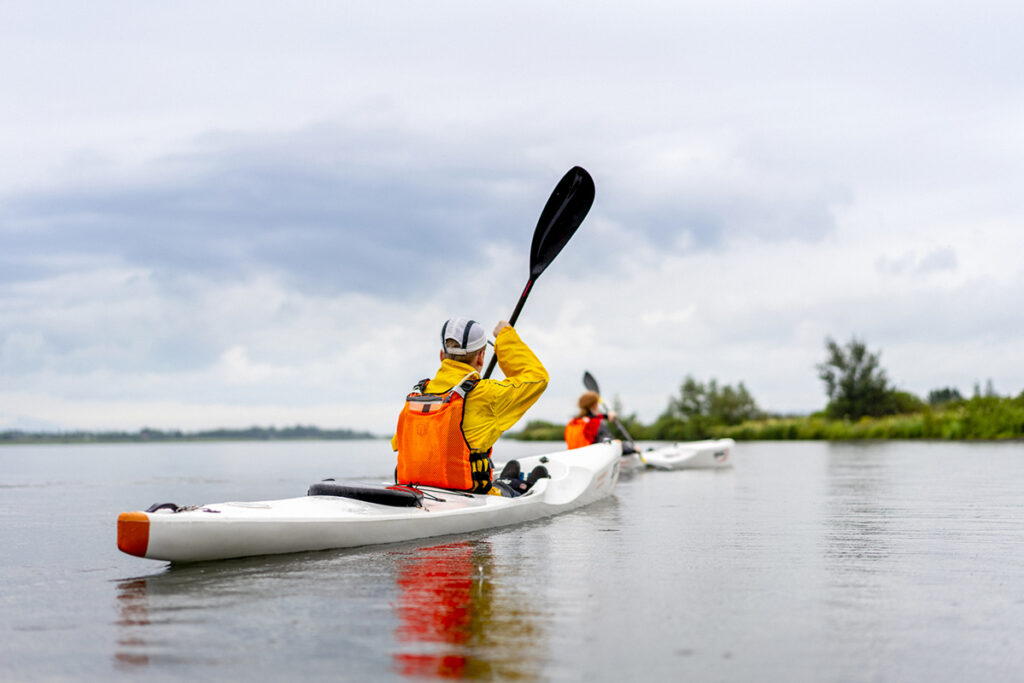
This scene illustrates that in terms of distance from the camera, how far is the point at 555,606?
4223 millimetres

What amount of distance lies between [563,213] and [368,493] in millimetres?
4548

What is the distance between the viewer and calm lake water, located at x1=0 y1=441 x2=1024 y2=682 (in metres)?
3.24

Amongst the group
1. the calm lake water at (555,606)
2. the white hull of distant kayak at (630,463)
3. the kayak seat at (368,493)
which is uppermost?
the kayak seat at (368,493)

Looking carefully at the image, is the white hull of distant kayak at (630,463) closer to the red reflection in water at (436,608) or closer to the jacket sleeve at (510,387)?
the jacket sleeve at (510,387)

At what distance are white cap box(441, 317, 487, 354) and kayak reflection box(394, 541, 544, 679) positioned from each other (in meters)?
1.79

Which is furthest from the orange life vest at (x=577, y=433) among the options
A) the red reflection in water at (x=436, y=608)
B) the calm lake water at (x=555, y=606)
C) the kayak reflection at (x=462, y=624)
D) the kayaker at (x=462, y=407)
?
the kayak reflection at (x=462, y=624)

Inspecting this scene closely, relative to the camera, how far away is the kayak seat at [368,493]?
636 centimetres

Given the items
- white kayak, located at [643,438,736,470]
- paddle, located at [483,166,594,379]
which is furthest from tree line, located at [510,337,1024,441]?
paddle, located at [483,166,594,379]

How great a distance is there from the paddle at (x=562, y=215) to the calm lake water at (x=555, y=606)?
2952 mm

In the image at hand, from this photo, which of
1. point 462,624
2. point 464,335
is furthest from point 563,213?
point 462,624

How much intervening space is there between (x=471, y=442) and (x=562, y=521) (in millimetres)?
1943

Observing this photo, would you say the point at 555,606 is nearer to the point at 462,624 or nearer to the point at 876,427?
the point at 462,624

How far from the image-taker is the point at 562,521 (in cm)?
840

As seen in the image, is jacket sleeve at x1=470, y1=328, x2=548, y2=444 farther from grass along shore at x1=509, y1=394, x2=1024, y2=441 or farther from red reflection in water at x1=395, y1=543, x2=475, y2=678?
grass along shore at x1=509, y1=394, x2=1024, y2=441
